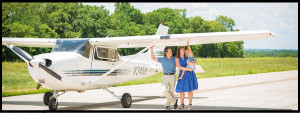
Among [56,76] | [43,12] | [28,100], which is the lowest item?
[28,100]

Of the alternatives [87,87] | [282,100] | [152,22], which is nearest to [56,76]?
[87,87]

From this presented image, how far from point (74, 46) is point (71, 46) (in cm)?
7

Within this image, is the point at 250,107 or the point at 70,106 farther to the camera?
the point at 70,106

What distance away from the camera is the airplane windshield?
33.3 feet

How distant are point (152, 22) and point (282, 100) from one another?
7623cm

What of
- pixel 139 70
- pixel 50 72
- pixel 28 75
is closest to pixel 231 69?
pixel 28 75

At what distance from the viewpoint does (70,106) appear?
Result: 1095cm

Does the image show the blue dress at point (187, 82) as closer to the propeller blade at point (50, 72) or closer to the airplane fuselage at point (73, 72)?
the airplane fuselage at point (73, 72)

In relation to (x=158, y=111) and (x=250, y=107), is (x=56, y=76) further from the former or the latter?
(x=250, y=107)

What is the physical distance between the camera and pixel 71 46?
10211mm

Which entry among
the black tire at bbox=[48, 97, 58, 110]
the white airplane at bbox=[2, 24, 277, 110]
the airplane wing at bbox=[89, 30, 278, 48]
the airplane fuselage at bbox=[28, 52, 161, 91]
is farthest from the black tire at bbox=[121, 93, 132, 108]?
the black tire at bbox=[48, 97, 58, 110]

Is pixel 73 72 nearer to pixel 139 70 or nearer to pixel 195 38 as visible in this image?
pixel 195 38

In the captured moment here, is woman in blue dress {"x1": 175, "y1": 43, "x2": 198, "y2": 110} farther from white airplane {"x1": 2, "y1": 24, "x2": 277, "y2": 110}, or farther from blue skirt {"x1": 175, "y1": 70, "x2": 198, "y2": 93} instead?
white airplane {"x1": 2, "y1": 24, "x2": 277, "y2": 110}

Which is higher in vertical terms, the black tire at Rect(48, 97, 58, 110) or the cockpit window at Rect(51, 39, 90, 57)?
the cockpit window at Rect(51, 39, 90, 57)
